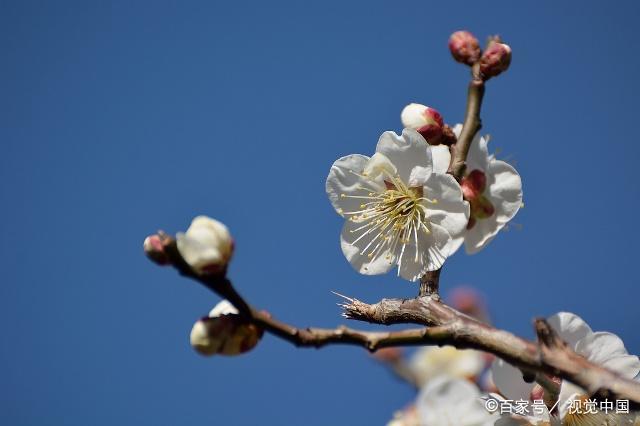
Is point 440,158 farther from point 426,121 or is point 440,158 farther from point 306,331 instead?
point 306,331

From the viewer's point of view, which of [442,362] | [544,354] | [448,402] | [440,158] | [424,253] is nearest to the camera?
[544,354]

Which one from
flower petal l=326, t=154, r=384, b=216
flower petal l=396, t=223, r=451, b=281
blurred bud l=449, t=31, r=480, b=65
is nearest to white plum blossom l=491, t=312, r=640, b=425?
flower petal l=396, t=223, r=451, b=281

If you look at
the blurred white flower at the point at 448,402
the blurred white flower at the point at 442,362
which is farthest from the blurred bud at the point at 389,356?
the blurred white flower at the point at 448,402

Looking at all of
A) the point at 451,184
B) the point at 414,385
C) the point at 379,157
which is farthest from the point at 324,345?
the point at 414,385

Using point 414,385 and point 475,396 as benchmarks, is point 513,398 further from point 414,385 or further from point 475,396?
point 414,385

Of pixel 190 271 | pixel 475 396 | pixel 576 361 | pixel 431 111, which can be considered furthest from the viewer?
pixel 431 111

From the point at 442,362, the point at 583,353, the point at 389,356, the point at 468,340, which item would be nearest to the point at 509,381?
the point at 583,353

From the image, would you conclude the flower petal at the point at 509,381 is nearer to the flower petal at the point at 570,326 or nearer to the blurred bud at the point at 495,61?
the flower petal at the point at 570,326
